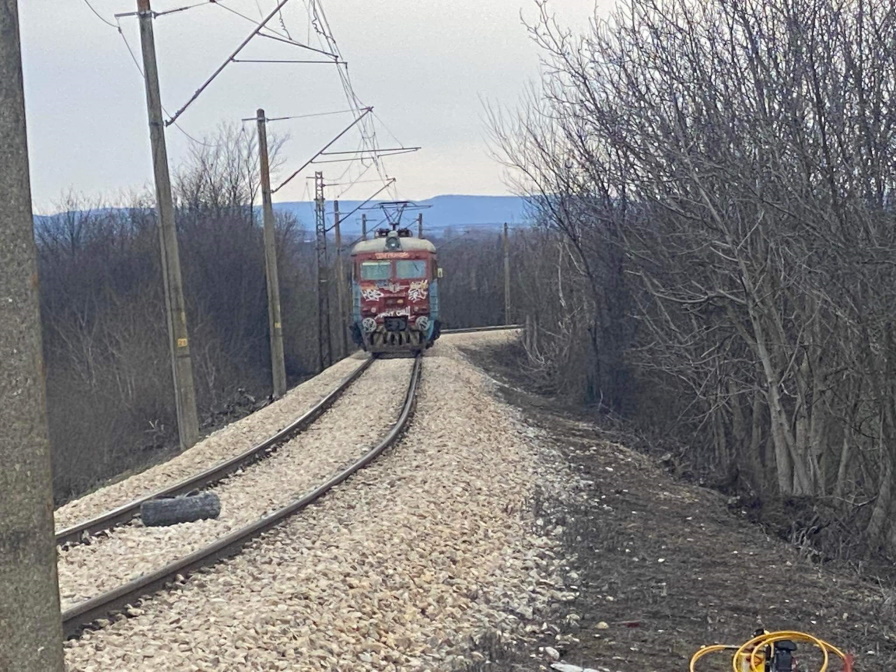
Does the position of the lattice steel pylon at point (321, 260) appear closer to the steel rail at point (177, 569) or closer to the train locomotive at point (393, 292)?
the train locomotive at point (393, 292)

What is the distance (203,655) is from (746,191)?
9276 mm

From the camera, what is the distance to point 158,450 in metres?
29.4

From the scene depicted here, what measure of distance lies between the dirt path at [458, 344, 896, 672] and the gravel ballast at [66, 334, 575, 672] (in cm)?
30

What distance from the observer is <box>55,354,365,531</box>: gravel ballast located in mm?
10312

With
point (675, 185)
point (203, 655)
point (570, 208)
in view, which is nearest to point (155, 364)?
point (570, 208)

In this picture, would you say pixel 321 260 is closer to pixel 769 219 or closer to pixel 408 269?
pixel 408 269

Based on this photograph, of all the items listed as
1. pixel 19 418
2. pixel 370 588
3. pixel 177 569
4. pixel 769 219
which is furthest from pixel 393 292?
pixel 19 418

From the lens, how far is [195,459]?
43.7 ft

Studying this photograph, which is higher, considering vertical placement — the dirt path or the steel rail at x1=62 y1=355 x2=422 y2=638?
the steel rail at x1=62 y1=355 x2=422 y2=638

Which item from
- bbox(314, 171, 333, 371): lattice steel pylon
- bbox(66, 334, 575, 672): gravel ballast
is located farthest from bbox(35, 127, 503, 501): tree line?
bbox(66, 334, 575, 672): gravel ballast

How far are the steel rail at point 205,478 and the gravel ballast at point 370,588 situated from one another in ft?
4.92

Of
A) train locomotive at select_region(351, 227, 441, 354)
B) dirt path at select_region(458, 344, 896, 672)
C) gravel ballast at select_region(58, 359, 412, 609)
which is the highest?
train locomotive at select_region(351, 227, 441, 354)

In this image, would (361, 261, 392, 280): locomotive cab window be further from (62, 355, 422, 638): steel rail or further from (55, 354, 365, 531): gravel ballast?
(62, 355, 422, 638): steel rail

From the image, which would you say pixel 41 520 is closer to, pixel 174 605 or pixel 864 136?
pixel 174 605
